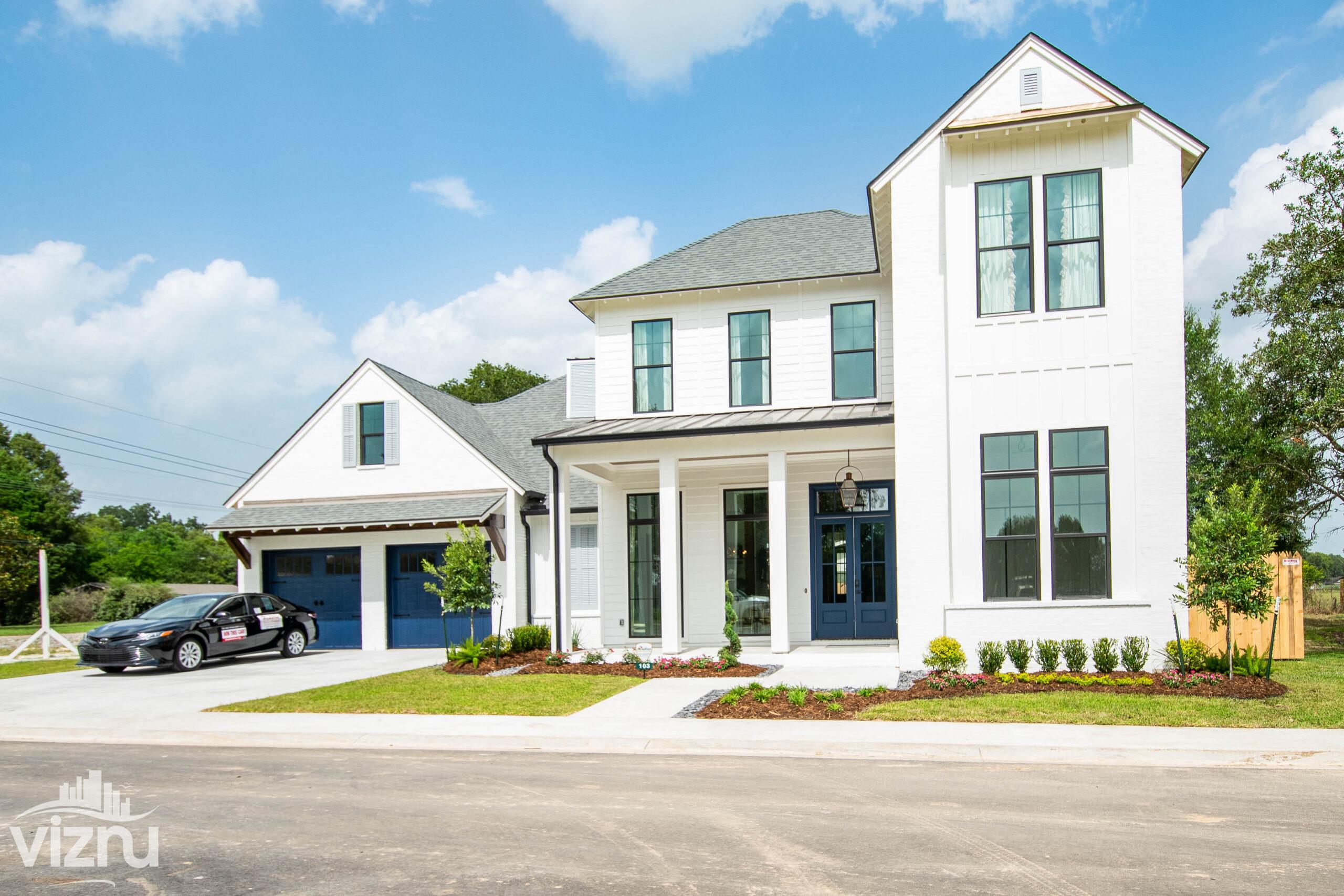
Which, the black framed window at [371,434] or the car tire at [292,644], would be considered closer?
the car tire at [292,644]

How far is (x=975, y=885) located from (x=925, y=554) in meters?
9.41

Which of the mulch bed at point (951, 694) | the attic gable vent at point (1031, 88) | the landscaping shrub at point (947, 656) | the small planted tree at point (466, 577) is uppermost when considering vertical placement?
the attic gable vent at point (1031, 88)

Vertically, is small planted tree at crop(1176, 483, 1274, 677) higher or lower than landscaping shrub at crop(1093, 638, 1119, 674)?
higher

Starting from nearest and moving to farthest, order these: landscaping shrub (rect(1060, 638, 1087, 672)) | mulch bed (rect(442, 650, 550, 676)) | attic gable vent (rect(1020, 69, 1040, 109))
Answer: landscaping shrub (rect(1060, 638, 1087, 672)), attic gable vent (rect(1020, 69, 1040, 109)), mulch bed (rect(442, 650, 550, 676))

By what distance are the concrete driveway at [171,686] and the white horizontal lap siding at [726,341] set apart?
6909 millimetres

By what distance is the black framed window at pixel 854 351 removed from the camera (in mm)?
18594

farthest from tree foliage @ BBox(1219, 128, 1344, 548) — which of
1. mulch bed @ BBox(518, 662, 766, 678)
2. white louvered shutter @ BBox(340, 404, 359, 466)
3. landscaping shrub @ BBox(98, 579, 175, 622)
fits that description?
landscaping shrub @ BBox(98, 579, 175, 622)

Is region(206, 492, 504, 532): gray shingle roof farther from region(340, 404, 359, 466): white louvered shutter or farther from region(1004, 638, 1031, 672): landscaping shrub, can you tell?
region(1004, 638, 1031, 672): landscaping shrub

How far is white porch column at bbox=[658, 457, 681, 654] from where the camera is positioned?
17.4m

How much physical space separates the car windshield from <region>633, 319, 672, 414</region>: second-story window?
936cm

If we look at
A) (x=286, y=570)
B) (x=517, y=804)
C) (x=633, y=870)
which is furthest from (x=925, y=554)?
(x=286, y=570)

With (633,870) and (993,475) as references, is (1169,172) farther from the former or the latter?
(633,870)

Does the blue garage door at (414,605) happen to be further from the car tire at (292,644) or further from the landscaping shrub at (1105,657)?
the landscaping shrub at (1105,657)

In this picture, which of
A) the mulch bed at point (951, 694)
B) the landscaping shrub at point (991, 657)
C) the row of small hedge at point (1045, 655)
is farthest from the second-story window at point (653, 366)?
the mulch bed at point (951, 694)
